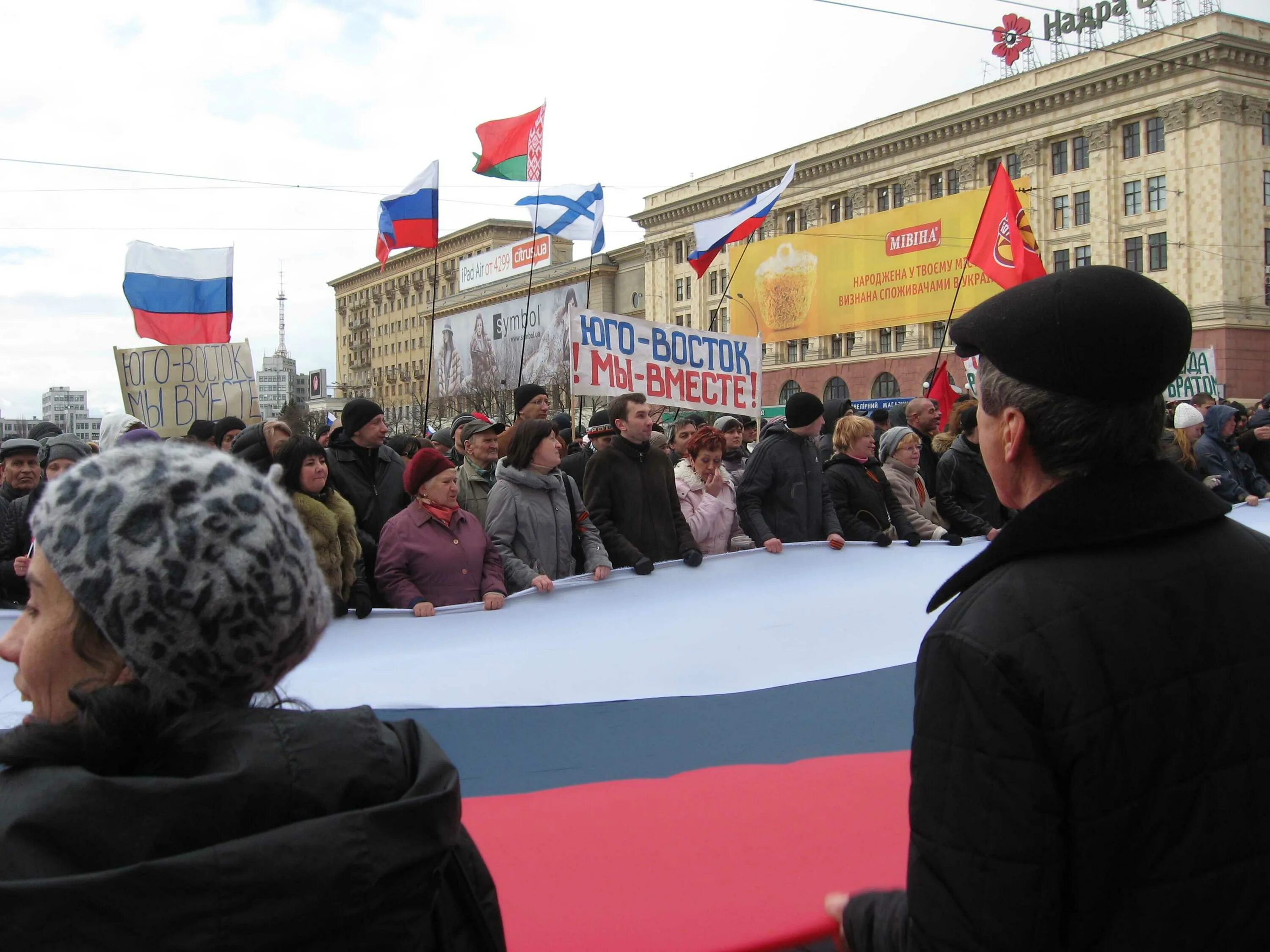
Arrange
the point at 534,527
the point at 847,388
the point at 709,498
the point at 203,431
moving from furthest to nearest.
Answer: the point at 847,388, the point at 203,431, the point at 709,498, the point at 534,527

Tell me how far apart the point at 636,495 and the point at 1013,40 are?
49.7 m

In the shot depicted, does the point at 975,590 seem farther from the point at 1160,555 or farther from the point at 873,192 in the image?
the point at 873,192

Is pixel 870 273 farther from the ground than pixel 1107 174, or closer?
closer

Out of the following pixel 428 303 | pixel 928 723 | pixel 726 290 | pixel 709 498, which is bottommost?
pixel 928 723

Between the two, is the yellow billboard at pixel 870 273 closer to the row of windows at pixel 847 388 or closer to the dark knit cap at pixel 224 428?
the row of windows at pixel 847 388

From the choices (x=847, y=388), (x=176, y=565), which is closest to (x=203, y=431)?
(x=176, y=565)

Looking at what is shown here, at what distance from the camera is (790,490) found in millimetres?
6184

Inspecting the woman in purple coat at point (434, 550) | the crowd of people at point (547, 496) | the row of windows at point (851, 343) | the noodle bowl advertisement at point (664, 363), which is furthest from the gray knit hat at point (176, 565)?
the row of windows at point (851, 343)

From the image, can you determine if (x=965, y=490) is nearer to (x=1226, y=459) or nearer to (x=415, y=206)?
(x=1226, y=459)

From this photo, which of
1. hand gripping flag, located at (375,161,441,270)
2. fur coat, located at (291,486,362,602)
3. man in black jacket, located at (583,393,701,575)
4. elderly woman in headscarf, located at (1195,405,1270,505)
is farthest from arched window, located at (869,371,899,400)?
fur coat, located at (291,486,362,602)

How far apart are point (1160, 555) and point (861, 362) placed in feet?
172

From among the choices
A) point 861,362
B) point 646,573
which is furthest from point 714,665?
point 861,362

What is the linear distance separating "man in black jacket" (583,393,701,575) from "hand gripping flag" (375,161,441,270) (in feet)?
23.9

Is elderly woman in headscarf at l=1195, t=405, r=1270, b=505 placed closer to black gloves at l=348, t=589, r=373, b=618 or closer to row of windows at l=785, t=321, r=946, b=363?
black gloves at l=348, t=589, r=373, b=618
